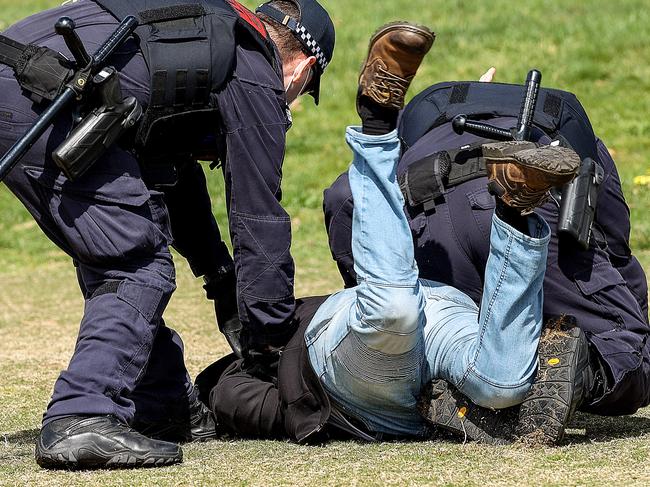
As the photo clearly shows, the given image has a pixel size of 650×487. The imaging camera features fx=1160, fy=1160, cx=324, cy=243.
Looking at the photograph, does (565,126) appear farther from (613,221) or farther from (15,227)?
(15,227)

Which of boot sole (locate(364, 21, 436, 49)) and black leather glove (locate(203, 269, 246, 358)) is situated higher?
boot sole (locate(364, 21, 436, 49))

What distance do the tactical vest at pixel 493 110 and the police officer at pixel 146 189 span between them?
0.70 m

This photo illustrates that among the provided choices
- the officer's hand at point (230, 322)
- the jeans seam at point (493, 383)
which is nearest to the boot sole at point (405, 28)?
the jeans seam at point (493, 383)

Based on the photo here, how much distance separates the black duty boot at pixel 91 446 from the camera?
3.36 metres

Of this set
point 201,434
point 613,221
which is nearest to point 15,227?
point 201,434

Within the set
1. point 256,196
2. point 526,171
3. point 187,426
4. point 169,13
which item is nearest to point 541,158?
point 526,171

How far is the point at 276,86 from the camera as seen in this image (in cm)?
389

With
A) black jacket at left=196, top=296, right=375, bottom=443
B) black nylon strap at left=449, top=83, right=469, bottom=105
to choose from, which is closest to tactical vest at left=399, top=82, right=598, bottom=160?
black nylon strap at left=449, top=83, right=469, bottom=105

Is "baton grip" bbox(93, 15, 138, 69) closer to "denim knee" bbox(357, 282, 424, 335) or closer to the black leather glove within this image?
"denim knee" bbox(357, 282, 424, 335)

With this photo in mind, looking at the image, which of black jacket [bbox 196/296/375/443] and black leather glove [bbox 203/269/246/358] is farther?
black leather glove [bbox 203/269/246/358]

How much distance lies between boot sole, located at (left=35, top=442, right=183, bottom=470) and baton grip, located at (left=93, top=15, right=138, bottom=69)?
1179 millimetres

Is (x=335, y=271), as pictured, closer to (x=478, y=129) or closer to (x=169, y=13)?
(x=478, y=129)

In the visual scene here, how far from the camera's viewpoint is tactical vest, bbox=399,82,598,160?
13.7 feet

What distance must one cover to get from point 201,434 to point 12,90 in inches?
55.1
